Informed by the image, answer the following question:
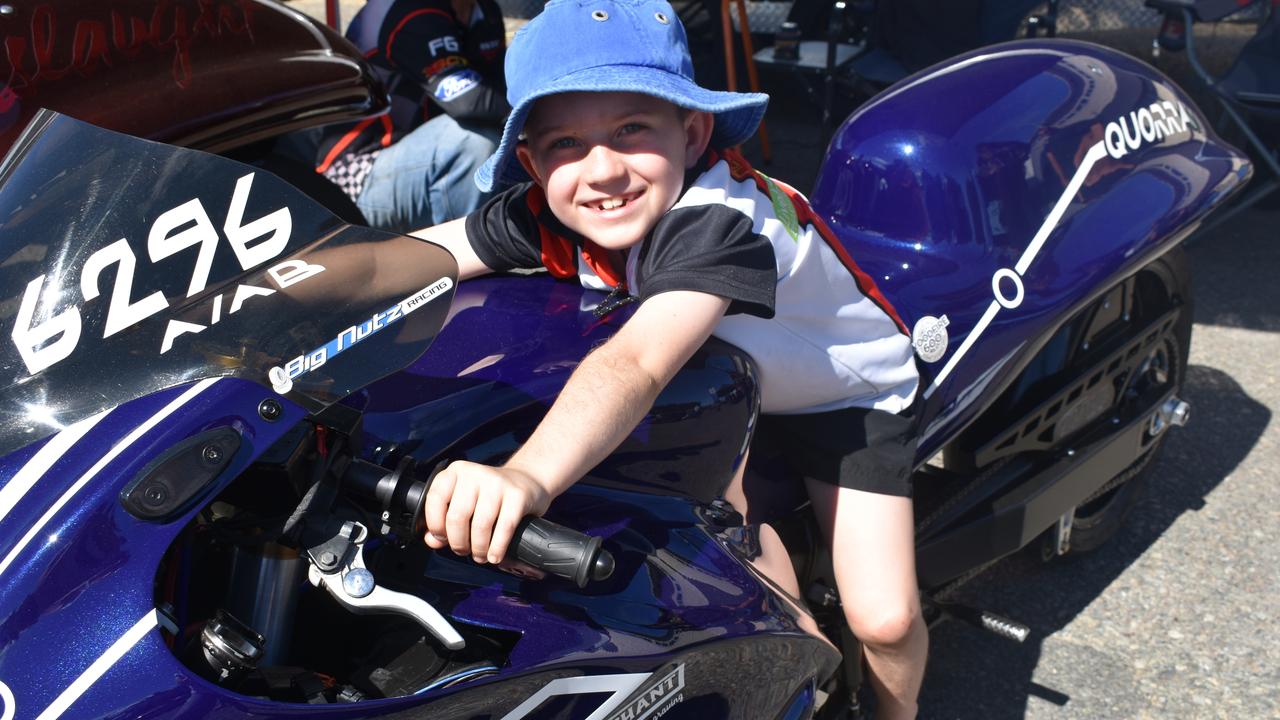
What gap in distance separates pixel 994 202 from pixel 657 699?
4.32 feet

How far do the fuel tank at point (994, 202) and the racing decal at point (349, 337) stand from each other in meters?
1.10

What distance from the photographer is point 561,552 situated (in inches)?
47.5

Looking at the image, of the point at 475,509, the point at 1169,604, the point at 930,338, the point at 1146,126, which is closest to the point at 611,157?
the point at 475,509

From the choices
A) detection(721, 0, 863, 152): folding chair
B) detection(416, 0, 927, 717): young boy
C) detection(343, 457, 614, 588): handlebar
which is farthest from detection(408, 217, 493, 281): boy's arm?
detection(721, 0, 863, 152): folding chair

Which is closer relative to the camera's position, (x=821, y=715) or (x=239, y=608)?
(x=239, y=608)

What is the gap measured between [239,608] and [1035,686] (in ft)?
6.31

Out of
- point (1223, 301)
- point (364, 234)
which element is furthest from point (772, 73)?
point (364, 234)

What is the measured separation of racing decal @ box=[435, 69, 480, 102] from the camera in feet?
13.8

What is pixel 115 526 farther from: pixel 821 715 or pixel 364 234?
pixel 821 715

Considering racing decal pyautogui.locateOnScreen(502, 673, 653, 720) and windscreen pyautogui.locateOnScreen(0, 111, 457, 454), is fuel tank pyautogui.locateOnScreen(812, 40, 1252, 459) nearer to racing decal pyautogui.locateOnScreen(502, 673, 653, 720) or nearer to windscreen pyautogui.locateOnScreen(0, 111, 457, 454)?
racing decal pyautogui.locateOnScreen(502, 673, 653, 720)

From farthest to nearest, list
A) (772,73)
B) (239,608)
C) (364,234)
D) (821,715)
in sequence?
(772,73), (821,715), (364,234), (239,608)

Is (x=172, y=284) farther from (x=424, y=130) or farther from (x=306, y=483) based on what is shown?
(x=424, y=130)

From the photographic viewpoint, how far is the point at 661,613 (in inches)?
56.1

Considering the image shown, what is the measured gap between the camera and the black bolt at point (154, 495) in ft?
3.70
